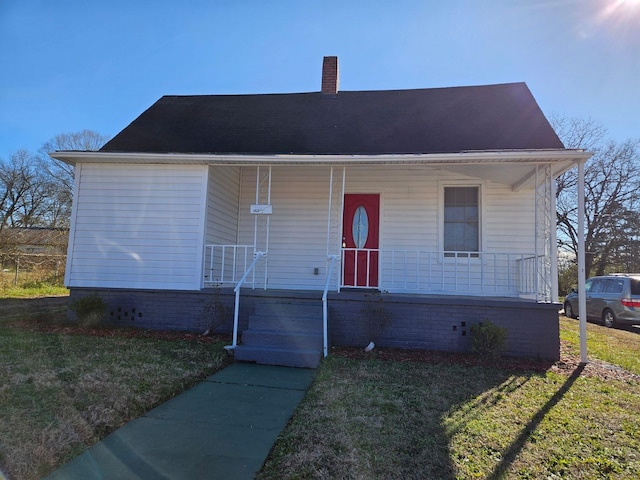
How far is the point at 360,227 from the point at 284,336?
3465 millimetres

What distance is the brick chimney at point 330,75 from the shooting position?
32.1 feet

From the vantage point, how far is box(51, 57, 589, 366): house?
5.99 meters

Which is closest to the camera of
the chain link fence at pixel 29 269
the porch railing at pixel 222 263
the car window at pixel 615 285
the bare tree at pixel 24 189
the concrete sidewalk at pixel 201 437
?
the concrete sidewalk at pixel 201 437

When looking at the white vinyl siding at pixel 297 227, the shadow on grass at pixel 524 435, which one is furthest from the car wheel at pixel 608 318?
the white vinyl siding at pixel 297 227

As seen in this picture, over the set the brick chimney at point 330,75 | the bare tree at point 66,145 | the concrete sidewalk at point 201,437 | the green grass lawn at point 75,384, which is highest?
the bare tree at point 66,145

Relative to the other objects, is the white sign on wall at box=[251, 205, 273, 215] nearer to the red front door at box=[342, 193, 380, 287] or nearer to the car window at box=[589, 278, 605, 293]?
the red front door at box=[342, 193, 380, 287]

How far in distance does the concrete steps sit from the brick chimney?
250 inches

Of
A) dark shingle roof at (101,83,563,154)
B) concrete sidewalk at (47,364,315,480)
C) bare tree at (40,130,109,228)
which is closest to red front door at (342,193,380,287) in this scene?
dark shingle roof at (101,83,563,154)

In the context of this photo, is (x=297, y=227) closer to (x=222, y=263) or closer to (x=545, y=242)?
(x=222, y=263)

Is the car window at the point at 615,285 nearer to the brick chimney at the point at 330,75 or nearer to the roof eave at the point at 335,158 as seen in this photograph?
the roof eave at the point at 335,158

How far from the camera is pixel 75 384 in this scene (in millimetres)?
3711

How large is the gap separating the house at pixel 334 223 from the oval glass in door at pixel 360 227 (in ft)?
0.10

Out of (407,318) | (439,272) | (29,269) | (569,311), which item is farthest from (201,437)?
(29,269)

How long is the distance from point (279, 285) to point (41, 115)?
12.3 m
